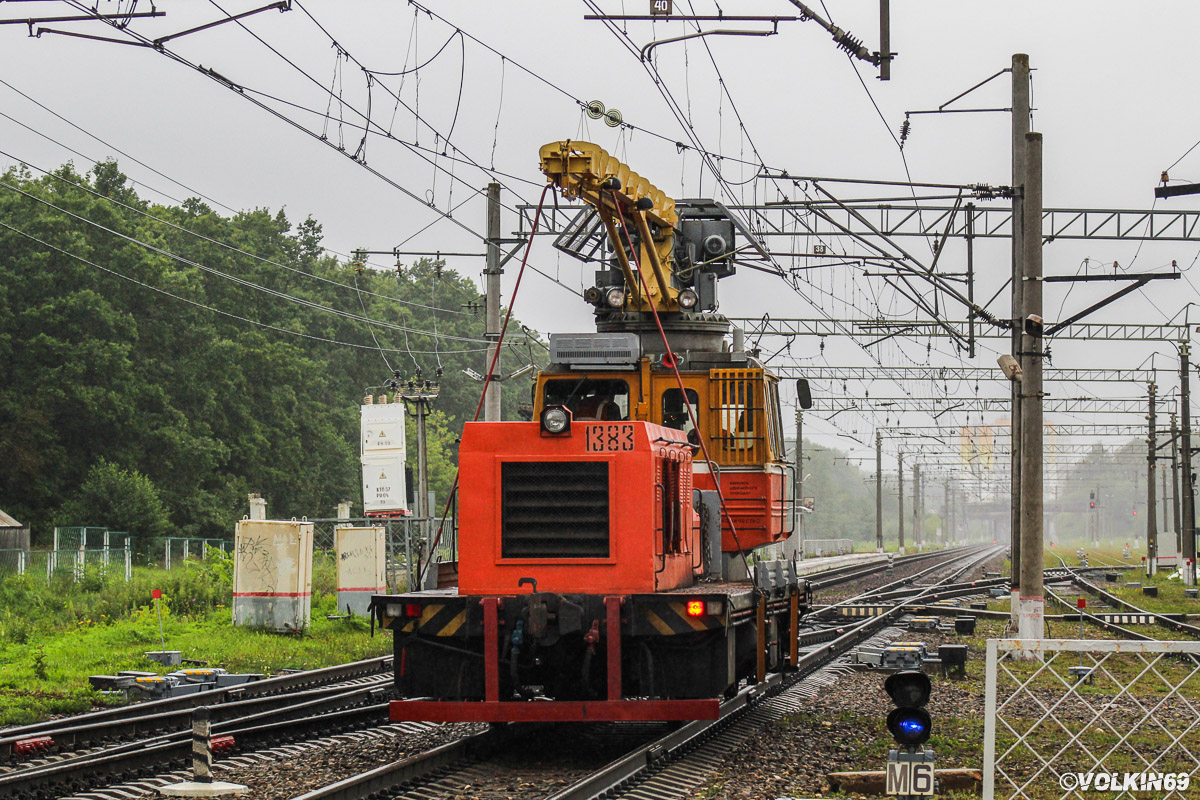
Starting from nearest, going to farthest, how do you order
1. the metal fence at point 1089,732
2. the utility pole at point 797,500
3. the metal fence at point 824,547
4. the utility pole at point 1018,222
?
the metal fence at point 1089,732, the utility pole at point 797,500, the utility pole at point 1018,222, the metal fence at point 824,547

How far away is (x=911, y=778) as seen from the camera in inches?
267

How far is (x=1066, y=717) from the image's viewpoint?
12336 mm

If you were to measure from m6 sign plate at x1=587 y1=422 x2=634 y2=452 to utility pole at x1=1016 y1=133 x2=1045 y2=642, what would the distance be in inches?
392

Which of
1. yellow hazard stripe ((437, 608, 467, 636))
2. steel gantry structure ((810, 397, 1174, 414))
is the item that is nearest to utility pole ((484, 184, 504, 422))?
yellow hazard stripe ((437, 608, 467, 636))

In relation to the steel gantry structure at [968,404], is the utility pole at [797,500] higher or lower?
lower

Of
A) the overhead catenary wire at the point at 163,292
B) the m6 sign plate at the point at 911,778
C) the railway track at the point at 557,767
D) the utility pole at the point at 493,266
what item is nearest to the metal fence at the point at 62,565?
the utility pole at the point at 493,266

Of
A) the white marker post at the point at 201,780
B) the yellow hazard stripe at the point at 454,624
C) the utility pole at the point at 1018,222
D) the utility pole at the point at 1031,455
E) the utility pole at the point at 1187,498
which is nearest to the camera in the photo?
the white marker post at the point at 201,780

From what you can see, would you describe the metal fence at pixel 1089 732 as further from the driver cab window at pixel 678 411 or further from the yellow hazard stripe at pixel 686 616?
the driver cab window at pixel 678 411

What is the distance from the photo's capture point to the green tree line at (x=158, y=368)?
51.5 metres

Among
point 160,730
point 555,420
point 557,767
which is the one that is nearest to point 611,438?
point 555,420

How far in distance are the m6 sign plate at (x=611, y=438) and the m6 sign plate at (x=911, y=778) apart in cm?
402

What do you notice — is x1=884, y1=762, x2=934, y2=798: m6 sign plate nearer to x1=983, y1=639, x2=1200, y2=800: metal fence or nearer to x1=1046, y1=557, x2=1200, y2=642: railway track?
x1=983, y1=639, x2=1200, y2=800: metal fence

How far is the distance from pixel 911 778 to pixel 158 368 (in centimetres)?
5610

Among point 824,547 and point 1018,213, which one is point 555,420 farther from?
point 824,547
